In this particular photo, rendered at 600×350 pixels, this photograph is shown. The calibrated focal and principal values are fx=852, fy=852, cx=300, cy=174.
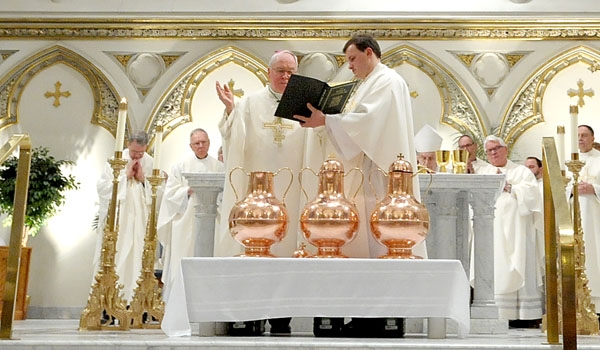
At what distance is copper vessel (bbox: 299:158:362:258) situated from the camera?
15.0ft

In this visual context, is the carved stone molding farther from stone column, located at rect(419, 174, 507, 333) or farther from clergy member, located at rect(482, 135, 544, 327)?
stone column, located at rect(419, 174, 507, 333)

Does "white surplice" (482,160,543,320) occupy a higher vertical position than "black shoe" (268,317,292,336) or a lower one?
higher

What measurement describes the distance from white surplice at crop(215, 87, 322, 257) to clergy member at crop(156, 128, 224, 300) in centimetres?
286

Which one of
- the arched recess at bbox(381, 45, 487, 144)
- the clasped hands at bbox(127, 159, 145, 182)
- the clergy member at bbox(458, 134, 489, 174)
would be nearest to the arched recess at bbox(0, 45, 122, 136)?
the clasped hands at bbox(127, 159, 145, 182)

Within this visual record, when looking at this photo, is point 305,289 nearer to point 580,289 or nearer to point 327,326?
point 327,326

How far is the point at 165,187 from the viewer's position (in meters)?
9.02

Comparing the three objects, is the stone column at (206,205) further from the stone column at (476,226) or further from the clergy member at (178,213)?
the clergy member at (178,213)

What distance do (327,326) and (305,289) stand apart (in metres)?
0.41

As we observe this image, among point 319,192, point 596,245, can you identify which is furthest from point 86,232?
point 319,192

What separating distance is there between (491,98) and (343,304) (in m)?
7.21

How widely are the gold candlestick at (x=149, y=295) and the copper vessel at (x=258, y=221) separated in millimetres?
1759

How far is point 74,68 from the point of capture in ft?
36.9

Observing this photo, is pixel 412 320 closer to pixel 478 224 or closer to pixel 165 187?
pixel 478 224

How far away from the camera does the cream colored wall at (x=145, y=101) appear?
1080 cm
